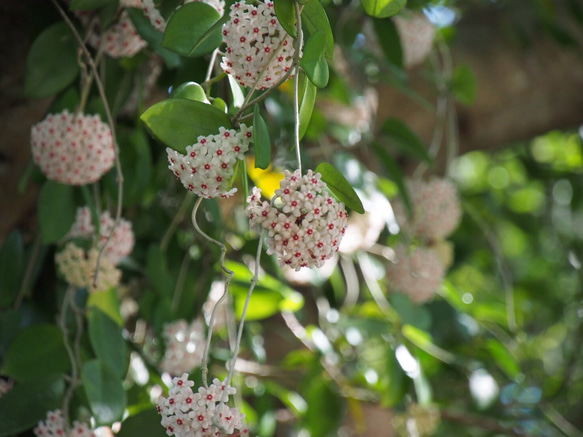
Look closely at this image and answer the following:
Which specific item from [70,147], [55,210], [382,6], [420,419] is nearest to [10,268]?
[55,210]

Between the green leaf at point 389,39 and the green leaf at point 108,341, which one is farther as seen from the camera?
the green leaf at point 389,39

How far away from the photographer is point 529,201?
2.27 m

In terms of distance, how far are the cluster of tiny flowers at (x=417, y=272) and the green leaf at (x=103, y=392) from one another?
0.53 meters

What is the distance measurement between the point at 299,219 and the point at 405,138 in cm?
66

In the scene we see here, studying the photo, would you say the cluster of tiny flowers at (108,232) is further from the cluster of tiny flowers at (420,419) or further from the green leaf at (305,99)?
the cluster of tiny flowers at (420,419)

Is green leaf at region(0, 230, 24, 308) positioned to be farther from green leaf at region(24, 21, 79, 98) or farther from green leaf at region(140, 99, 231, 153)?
green leaf at region(140, 99, 231, 153)

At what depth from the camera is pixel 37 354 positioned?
2.58 feet

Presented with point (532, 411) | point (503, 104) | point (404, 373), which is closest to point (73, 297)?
point (404, 373)

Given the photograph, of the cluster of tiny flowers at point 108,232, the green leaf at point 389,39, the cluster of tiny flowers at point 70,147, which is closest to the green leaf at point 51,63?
the cluster of tiny flowers at point 70,147

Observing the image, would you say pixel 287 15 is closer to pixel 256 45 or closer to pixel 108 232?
pixel 256 45

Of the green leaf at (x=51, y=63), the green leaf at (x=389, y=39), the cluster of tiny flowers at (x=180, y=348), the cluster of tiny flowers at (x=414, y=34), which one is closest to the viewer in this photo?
the green leaf at (x=51, y=63)

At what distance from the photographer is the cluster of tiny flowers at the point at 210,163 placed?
1.69 feet

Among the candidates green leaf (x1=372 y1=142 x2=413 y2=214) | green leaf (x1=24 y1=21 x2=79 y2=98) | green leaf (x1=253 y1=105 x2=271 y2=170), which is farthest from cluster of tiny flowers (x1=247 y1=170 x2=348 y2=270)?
green leaf (x1=372 y1=142 x2=413 y2=214)

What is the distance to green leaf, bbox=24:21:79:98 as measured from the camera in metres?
0.80
